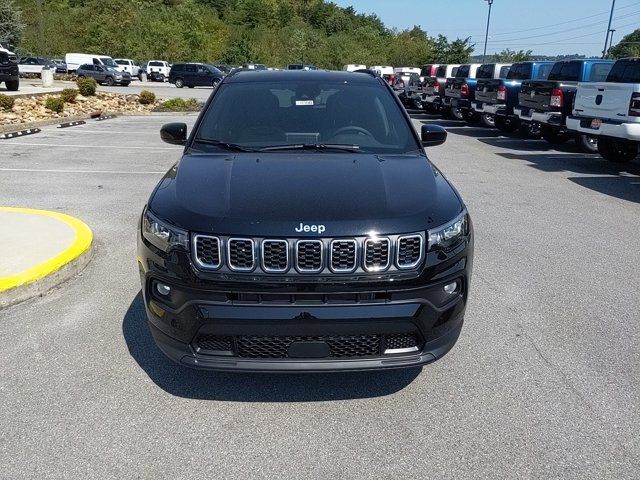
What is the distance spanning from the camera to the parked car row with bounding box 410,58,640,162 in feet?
33.2

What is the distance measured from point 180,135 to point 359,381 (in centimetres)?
242

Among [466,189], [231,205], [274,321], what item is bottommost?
[466,189]

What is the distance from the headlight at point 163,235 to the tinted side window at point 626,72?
9971 millimetres

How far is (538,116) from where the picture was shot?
540 inches

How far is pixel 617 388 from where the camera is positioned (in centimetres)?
342

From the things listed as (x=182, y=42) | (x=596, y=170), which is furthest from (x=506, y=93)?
(x=182, y=42)

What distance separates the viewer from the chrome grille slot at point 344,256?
284 cm

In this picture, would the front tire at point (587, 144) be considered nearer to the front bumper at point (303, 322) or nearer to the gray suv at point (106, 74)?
the front bumper at point (303, 322)

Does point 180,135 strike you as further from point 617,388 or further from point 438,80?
point 438,80

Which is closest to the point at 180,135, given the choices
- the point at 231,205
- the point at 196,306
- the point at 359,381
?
the point at 231,205

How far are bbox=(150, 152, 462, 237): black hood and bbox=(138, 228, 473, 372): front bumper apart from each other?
26 centimetres

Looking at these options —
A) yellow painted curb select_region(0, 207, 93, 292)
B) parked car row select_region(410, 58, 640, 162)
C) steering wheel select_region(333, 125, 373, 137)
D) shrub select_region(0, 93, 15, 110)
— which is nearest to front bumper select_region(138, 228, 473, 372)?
steering wheel select_region(333, 125, 373, 137)

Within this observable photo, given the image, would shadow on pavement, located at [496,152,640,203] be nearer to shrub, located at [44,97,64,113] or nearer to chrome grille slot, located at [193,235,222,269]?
chrome grille slot, located at [193,235,222,269]

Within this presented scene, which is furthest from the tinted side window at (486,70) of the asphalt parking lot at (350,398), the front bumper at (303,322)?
the front bumper at (303,322)
